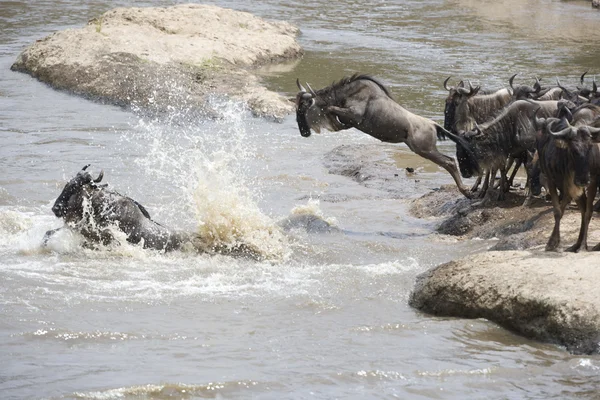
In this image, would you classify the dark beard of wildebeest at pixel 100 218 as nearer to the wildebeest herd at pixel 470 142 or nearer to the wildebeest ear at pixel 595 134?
the wildebeest herd at pixel 470 142

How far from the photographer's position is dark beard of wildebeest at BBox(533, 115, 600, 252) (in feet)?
28.5

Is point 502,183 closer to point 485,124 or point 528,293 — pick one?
point 485,124

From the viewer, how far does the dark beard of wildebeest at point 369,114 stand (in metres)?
12.4

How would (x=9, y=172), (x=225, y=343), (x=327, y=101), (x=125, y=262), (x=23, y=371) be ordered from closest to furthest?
1. (x=23, y=371)
2. (x=225, y=343)
3. (x=125, y=262)
4. (x=327, y=101)
5. (x=9, y=172)

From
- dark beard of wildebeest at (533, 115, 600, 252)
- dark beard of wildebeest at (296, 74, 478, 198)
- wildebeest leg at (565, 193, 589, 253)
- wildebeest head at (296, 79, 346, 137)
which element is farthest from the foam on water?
wildebeest leg at (565, 193, 589, 253)

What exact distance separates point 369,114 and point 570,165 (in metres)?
3.98

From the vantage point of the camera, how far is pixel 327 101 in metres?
12.5

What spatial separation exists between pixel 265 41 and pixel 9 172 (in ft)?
37.1

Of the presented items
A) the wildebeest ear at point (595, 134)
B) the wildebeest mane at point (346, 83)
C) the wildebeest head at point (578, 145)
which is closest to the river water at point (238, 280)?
the wildebeest mane at point (346, 83)

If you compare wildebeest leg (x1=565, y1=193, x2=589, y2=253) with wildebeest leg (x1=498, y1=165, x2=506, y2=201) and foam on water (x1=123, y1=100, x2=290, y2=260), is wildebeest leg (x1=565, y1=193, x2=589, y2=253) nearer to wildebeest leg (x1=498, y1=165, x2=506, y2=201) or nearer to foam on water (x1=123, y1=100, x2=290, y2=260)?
wildebeest leg (x1=498, y1=165, x2=506, y2=201)

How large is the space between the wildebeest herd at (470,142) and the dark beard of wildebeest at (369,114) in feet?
0.04

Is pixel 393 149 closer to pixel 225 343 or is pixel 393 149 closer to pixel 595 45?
pixel 225 343

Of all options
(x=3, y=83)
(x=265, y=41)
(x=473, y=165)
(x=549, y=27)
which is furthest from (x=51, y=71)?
(x=549, y=27)

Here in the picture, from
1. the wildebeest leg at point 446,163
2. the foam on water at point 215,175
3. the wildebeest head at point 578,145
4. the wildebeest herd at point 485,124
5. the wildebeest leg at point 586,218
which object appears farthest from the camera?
the wildebeest leg at point 446,163
